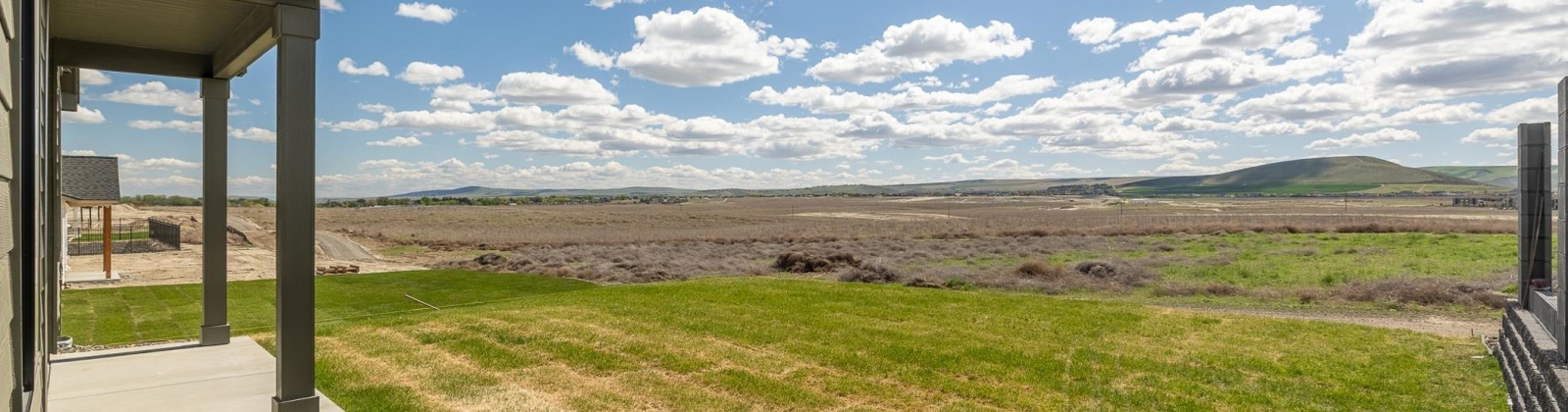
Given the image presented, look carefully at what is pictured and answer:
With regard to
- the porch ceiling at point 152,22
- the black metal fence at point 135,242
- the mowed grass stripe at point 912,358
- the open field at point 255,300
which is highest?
the porch ceiling at point 152,22

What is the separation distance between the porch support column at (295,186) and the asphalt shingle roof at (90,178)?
14616 millimetres

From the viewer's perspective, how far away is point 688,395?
6676 millimetres

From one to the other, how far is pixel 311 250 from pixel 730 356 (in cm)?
431

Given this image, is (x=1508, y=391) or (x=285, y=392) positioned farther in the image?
(x=1508, y=391)

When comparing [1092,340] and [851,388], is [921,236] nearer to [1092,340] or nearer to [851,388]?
[1092,340]

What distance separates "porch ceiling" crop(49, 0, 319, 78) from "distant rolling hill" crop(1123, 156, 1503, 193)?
14982 centimetres

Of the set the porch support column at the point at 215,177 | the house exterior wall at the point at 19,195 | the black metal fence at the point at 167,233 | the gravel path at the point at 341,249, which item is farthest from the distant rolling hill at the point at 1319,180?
the house exterior wall at the point at 19,195

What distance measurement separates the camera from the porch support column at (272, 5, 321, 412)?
4.61 metres

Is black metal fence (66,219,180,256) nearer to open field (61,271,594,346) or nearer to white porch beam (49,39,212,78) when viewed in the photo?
open field (61,271,594,346)

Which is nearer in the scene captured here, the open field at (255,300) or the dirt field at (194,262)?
the open field at (255,300)

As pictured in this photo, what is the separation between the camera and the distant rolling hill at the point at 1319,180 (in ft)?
436

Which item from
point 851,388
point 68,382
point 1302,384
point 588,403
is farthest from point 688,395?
point 1302,384

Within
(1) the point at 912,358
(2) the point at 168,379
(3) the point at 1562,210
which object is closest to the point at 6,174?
(2) the point at 168,379

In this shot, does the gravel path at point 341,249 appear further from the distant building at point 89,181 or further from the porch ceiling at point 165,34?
the porch ceiling at point 165,34
